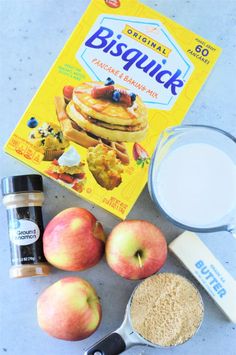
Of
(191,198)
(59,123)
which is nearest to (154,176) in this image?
(191,198)

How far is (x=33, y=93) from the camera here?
877mm

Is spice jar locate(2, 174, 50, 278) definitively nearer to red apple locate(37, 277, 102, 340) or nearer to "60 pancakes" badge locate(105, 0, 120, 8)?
red apple locate(37, 277, 102, 340)

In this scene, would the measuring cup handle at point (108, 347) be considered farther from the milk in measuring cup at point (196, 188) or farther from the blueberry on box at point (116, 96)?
the blueberry on box at point (116, 96)

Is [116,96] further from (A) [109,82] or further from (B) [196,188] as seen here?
(B) [196,188]

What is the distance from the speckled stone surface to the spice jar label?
48mm

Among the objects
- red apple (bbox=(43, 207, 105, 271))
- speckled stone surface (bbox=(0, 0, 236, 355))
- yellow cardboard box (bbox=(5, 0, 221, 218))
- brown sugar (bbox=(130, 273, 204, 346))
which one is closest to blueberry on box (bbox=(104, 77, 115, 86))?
yellow cardboard box (bbox=(5, 0, 221, 218))

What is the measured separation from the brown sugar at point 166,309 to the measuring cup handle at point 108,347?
1.4 inches

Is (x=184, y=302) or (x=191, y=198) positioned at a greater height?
(x=191, y=198)

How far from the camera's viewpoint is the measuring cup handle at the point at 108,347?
790 millimetres

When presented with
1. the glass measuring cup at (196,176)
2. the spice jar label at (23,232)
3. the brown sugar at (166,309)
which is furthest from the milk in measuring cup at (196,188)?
the spice jar label at (23,232)

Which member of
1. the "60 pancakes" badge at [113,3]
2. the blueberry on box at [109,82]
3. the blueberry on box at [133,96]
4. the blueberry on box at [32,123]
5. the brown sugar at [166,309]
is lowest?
the brown sugar at [166,309]

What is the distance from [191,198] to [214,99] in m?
0.19

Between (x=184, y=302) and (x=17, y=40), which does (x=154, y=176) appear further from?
(x=17, y=40)

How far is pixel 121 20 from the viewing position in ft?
2.85
